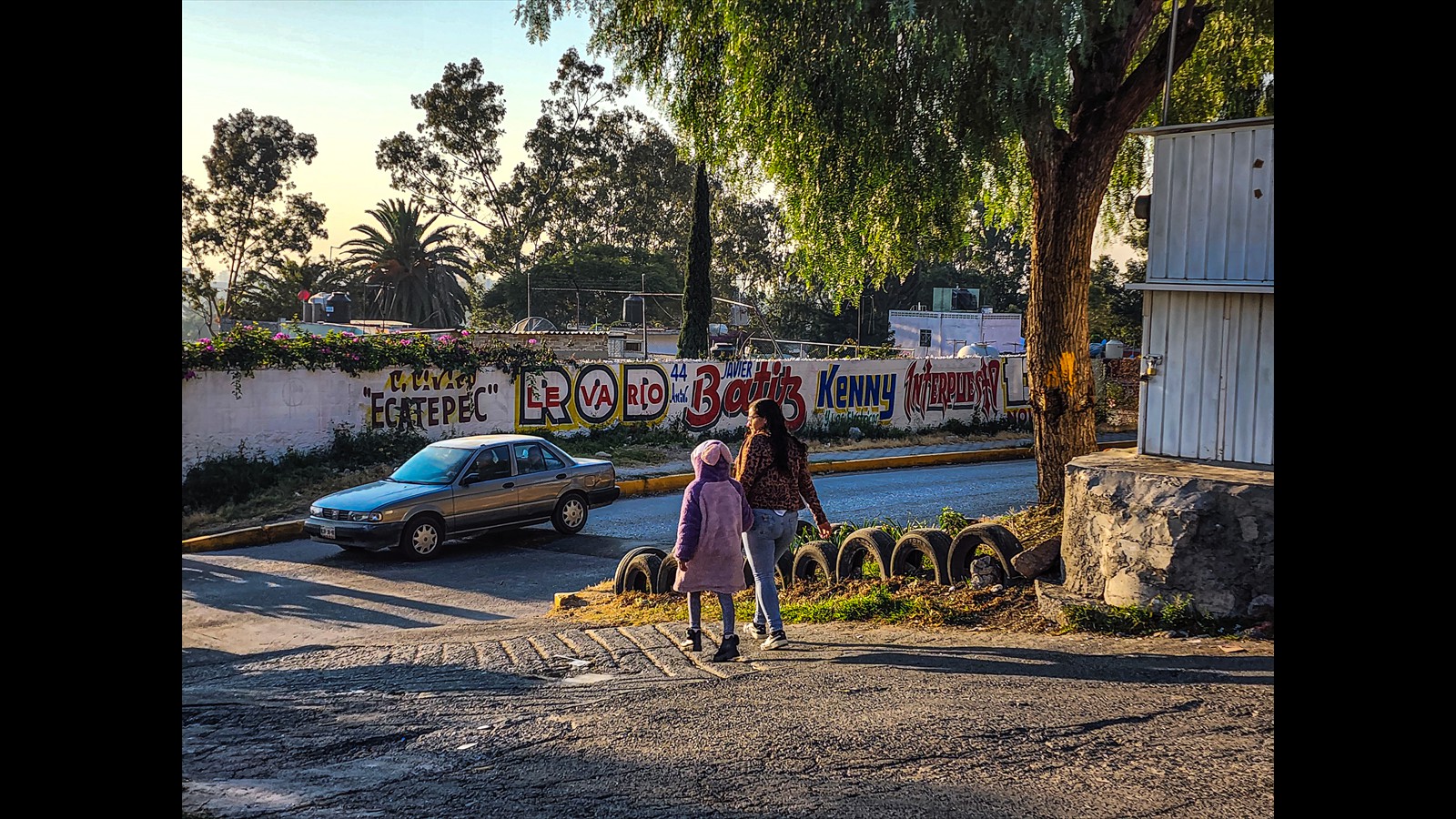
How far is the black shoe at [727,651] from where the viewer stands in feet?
24.2

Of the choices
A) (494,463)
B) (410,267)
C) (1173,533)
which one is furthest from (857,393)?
(410,267)

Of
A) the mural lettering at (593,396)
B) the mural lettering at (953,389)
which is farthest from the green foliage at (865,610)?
the mural lettering at (953,389)

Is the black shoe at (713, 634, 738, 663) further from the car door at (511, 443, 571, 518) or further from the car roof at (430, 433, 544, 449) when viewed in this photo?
the car roof at (430, 433, 544, 449)

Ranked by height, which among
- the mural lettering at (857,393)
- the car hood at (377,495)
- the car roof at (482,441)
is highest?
the mural lettering at (857,393)

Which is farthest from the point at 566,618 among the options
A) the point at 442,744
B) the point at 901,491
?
the point at 901,491

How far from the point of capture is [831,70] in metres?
9.20

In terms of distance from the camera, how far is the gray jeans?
24.9ft

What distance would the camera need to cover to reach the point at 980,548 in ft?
28.9

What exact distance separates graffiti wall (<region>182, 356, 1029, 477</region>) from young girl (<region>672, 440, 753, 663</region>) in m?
8.24

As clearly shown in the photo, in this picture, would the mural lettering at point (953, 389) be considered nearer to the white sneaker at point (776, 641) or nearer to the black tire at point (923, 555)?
the black tire at point (923, 555)

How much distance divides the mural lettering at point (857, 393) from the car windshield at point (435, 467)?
13.7 m

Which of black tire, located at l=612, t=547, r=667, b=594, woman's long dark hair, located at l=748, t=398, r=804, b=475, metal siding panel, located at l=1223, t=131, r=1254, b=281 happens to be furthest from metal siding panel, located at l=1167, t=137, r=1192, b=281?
black tire, located at l=612, t=547, r=667, b=594
